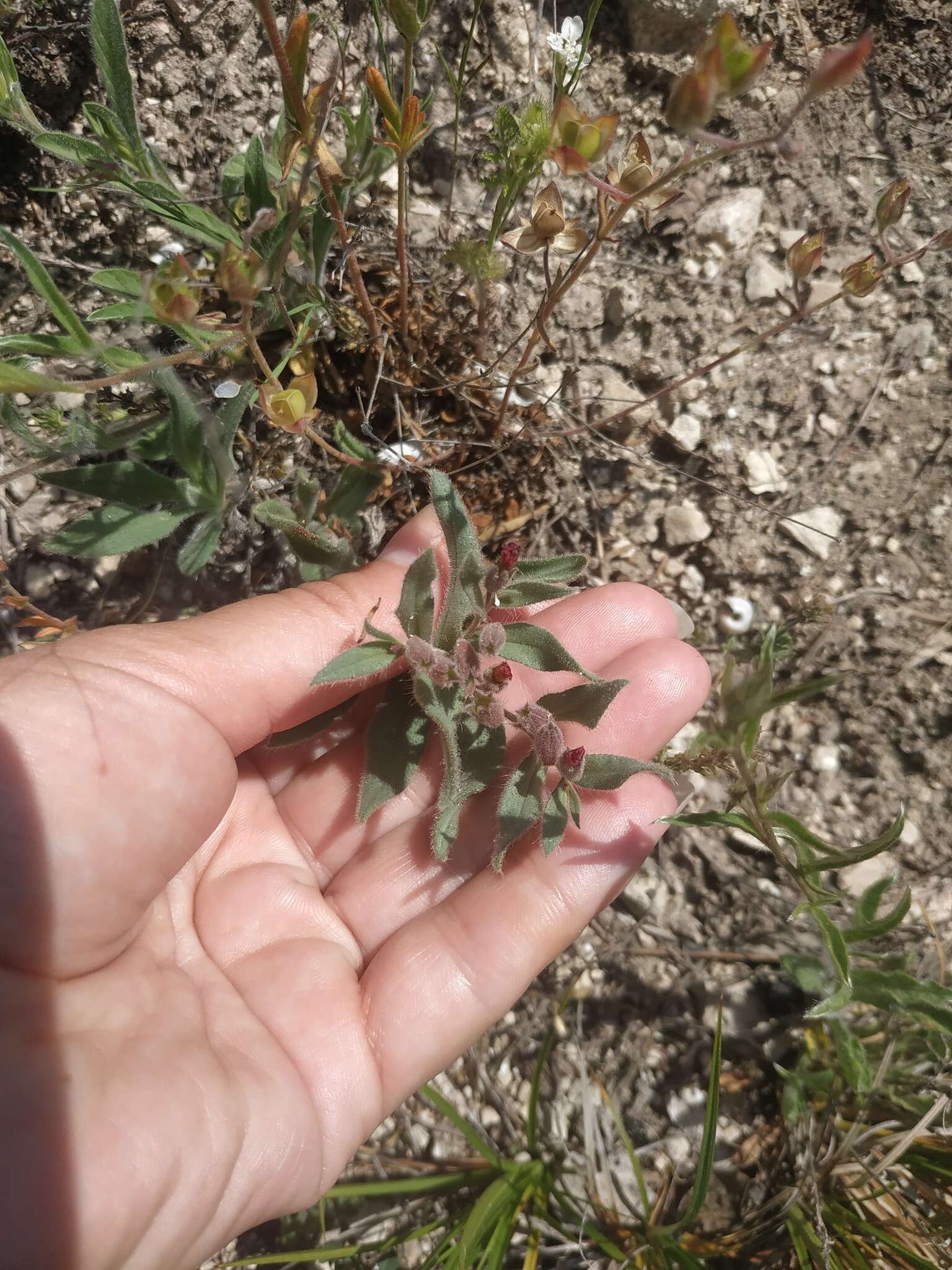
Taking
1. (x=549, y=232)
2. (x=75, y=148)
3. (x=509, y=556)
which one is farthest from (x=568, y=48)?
(x=509, y=556)

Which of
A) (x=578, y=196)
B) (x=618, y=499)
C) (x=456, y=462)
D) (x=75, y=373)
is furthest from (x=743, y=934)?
(x=75, y=373)

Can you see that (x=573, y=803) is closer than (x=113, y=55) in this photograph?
No

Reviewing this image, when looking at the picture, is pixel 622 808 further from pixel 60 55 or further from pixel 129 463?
pixel 60 55

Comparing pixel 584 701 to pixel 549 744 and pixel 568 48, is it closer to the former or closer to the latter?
pixel 549 744

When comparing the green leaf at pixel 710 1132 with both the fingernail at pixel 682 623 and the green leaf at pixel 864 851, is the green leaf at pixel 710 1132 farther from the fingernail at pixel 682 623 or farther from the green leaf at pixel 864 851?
the fingernail at pixel 682 623

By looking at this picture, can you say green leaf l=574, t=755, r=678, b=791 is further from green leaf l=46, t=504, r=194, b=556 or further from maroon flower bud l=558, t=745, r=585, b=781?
green leaf l=46, t=504, r=194, b=556

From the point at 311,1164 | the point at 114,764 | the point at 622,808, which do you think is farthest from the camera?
the point at 622,808
